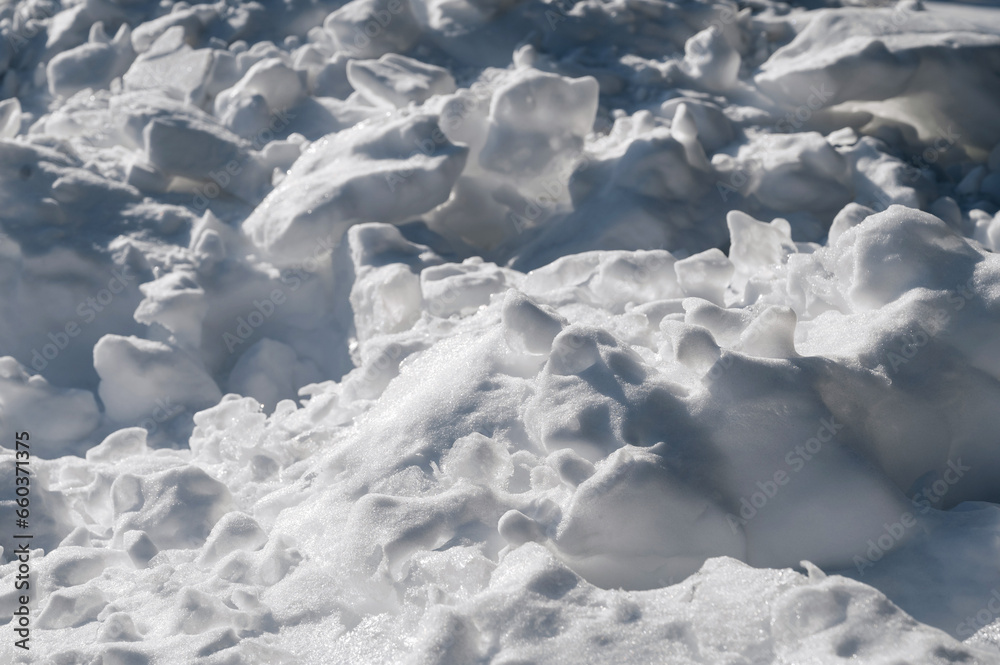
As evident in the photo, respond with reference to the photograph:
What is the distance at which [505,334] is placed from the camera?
176 centimetres

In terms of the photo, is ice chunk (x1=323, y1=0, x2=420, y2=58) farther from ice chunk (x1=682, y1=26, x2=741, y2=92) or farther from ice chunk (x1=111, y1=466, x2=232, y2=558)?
ice chunk (x1=111, y1=466, x2=232, y2=558)

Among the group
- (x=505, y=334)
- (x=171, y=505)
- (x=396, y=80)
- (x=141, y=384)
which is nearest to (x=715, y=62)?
(x=396, y=80)

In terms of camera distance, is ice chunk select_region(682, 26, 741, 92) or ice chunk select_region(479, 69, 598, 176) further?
ice chunk select_region(682, 26, 741, 92)

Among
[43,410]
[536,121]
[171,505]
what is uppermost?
[536,121]

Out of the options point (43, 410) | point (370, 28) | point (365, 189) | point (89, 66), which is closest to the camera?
point (43, 410)

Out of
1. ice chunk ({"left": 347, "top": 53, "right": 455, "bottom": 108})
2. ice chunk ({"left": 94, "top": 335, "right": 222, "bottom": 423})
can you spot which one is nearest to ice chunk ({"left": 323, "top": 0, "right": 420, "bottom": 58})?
ice chunk ({"left": 347, "top": 53, "right": 455, "bottom": 108})

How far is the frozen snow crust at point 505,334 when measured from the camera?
4.52 feet

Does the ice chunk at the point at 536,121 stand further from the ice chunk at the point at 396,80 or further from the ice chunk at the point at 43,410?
the ice chunk at the point at 43,410

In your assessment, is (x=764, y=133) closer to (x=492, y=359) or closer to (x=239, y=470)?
(x=492, y=359)

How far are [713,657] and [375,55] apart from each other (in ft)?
9.73

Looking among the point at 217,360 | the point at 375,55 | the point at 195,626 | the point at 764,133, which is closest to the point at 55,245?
the point at 217,360

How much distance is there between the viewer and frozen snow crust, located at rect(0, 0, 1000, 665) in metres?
1.38

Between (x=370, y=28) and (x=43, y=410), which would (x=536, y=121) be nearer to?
(x=370, y=28)

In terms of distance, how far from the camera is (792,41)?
3.42m
